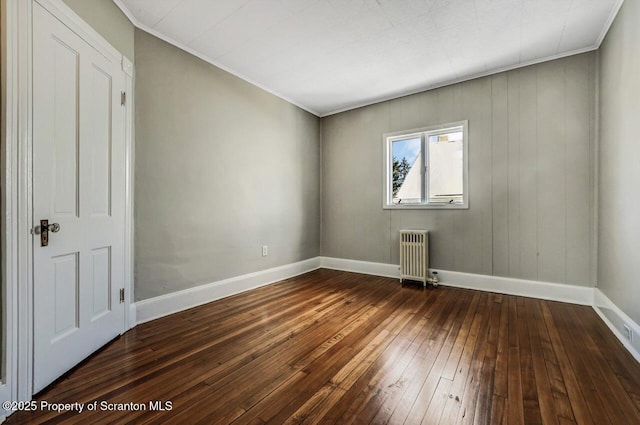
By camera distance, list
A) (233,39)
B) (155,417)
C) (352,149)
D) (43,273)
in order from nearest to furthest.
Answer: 1. (155,417)
2. (43,273)
3. (233,39)
4. (352,149)

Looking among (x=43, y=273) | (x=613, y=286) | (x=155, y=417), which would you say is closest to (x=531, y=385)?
(x=613, y=286)

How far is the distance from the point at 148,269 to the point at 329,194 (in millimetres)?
2993

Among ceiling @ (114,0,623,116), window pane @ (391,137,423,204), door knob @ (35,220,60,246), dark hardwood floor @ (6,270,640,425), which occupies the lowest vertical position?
dark hardwood floor @ (6,270,640,425)

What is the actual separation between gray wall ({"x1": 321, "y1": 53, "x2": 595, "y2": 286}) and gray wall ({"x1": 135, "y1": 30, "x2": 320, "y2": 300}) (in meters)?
1.53

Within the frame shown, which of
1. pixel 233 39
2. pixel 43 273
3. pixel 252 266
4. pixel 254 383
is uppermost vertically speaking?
pixel 233 39

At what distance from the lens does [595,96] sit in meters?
2.83

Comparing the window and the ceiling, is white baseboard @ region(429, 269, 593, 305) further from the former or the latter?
the ceiling

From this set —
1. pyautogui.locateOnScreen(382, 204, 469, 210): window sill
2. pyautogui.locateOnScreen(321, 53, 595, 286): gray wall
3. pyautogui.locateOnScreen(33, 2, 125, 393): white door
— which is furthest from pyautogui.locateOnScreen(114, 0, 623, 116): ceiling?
pyautogui.locateOnScreen(382, 204, 469, 210): window sill

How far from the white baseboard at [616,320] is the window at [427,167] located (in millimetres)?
1529

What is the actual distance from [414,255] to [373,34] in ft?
8.68

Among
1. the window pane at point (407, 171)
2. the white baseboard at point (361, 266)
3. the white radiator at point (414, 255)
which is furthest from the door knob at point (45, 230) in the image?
the window pane at point (407, 171)

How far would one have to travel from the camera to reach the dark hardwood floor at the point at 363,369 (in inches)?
52.6

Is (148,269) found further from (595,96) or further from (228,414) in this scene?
(595,96)

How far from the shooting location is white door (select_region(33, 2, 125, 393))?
1.53 metres
